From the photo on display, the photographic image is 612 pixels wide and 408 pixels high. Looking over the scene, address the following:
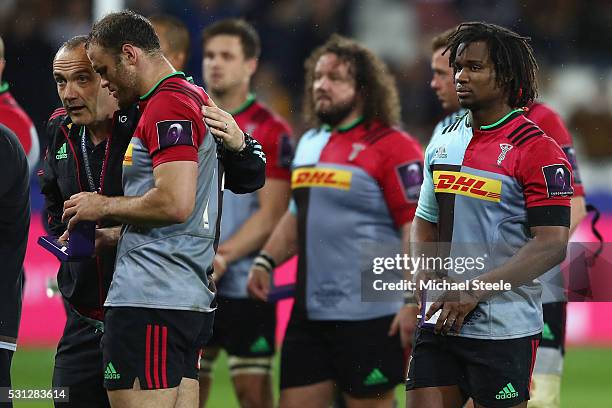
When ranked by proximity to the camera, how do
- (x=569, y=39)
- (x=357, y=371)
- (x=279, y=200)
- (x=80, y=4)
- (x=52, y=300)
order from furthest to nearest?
(x=569, y=39) → (x=80, y=4) → (x=52, y=300) → (x=279, y=200) → (x=357, y=371)

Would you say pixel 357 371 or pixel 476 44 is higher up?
pixel 476 44

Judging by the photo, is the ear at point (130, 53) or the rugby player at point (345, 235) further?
the rugby player at point (345, 235)

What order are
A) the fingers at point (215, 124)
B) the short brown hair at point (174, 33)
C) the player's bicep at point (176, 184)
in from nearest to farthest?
1. the player's bicep at point (176, 184)
2. the fingers at point (215, 124)
3. the short brown hair at point (174, 33)

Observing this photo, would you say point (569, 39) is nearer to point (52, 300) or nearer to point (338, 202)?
point (52, 300)

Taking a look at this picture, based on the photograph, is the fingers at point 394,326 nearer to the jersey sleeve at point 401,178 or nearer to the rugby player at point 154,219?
the jersey sleeve at point 401,178

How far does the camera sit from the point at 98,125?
5199 mm

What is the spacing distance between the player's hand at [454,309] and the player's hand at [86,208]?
4.63 ft

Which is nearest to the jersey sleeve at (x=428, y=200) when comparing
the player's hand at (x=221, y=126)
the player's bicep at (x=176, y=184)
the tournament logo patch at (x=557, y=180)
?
the tournament logo patch at (x=557, y=180)

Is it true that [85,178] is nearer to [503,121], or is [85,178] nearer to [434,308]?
[434,308]

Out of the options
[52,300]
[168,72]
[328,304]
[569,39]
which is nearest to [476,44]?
[168,72]

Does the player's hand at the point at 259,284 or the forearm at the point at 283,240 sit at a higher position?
the forearm at the point at 283,240

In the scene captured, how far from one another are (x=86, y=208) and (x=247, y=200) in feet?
9.41

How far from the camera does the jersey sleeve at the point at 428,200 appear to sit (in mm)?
5215

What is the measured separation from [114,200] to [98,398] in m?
1.08
